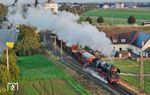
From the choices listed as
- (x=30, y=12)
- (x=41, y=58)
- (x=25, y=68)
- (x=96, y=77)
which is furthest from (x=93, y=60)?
(x=30, y=12)

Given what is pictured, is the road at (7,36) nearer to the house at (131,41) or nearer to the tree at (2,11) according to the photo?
the house at (131,41)

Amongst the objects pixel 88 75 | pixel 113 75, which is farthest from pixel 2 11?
pixel 113 75

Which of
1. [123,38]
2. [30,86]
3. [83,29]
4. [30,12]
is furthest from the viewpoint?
[30,12]

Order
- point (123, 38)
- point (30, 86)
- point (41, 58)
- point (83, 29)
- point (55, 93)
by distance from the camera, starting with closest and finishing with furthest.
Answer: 1. point (55, 93)
2. point (30, 86)
3. point (41, 58)
4. point (83, 29)
5. point (123, 38)

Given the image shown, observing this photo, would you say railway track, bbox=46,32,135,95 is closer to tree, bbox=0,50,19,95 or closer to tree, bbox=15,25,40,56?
tree, bbox=15,25,40,56

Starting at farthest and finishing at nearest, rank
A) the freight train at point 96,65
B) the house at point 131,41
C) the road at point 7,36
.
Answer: the road at point 7,36 < the house at point 131,41 < the freight train at point 96,65

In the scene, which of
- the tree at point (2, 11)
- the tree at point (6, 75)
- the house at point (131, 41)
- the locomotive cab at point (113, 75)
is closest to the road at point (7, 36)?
the house at point (131, 41)

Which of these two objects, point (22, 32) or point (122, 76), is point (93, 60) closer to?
point (122, 76)

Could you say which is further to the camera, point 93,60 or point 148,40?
point 148,40
